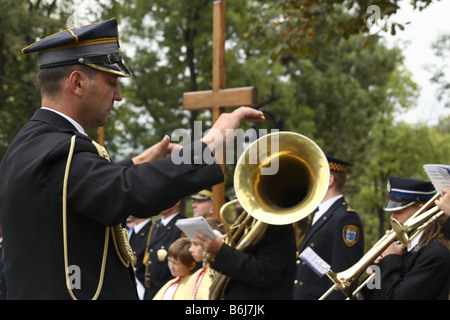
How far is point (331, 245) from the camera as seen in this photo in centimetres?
509

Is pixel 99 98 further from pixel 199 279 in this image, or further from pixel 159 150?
pixel 199 279

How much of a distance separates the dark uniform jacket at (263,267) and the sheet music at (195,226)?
19 cm

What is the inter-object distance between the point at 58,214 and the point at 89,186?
0.18 metres

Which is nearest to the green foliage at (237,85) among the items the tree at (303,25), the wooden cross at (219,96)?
the tree at (303,25)

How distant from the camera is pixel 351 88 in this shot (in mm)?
22719

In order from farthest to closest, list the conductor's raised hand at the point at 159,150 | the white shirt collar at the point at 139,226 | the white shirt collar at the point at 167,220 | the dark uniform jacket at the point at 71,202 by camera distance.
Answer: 1. the white shirt collar at the point at 139,226
2. the white shirt collar at the point at 167,220
3. the conductor's raised hand at the point at 159,150
4. the dark uniform jacket at the point at 71,202

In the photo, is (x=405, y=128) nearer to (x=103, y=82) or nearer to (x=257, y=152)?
(x=257, y=152)

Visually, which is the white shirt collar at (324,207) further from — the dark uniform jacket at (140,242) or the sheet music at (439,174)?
the dark uniform jacket at (140,242)

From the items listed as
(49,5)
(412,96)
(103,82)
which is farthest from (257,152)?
(412,96)

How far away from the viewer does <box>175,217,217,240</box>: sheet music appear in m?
4.07

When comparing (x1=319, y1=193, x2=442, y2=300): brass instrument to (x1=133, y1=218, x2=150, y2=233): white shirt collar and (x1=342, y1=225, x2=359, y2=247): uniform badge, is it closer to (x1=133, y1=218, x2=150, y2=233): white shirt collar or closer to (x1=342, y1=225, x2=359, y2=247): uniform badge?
Answer: (x1=342, y1=225, x2=359, y2=247): uniform badge

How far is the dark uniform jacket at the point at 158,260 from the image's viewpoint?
6.34 metres

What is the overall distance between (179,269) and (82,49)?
135 inches

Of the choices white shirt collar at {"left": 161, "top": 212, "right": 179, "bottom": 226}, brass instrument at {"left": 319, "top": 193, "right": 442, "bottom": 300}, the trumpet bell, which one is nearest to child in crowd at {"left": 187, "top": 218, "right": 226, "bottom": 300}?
the trumpet bell
